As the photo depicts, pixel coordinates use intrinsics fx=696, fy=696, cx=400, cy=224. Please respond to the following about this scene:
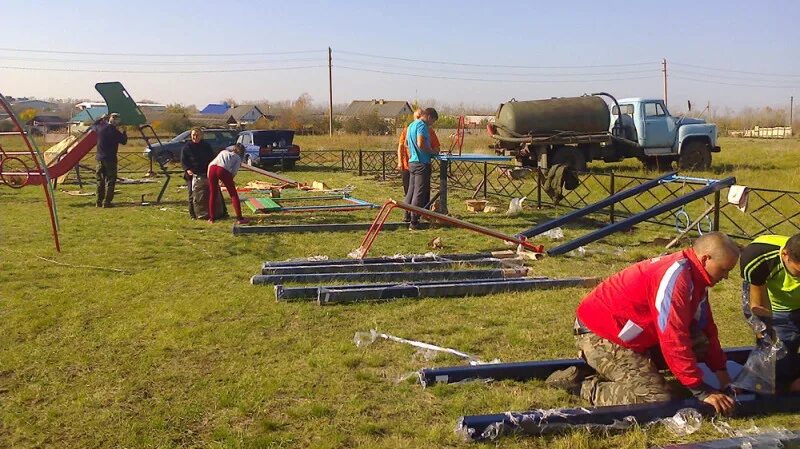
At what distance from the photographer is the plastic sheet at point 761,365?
156 inches

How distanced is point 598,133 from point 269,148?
469 inches

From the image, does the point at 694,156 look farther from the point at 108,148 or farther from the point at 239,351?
the point at 239,351

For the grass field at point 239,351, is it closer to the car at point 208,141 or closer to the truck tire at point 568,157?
the truck tire at point 568,157

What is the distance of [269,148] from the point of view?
970 inches

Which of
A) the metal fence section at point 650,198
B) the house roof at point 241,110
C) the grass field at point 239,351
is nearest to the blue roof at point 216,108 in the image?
the house roof at point 241,110

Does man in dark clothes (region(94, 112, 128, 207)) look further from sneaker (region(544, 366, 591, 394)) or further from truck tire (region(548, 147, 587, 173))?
sneaker (region(544, 366, 591, 394))

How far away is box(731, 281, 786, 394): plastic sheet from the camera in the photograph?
396 cm

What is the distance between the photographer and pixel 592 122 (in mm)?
17656

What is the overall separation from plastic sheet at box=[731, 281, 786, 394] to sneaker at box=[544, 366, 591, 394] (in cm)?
84

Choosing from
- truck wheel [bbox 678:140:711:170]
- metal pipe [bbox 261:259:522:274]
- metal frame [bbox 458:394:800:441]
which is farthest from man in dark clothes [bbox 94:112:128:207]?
truck wheel [bbox 678:140:711:170]

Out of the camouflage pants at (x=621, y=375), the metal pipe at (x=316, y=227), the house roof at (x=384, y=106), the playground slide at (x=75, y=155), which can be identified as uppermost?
the house roof at (x=384, y=106)

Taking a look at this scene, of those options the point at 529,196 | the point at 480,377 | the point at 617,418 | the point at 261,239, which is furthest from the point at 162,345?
the point at 529,196

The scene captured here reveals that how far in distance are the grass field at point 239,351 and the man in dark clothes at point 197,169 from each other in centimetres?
270

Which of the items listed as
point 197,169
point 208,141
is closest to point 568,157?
point 197,169
